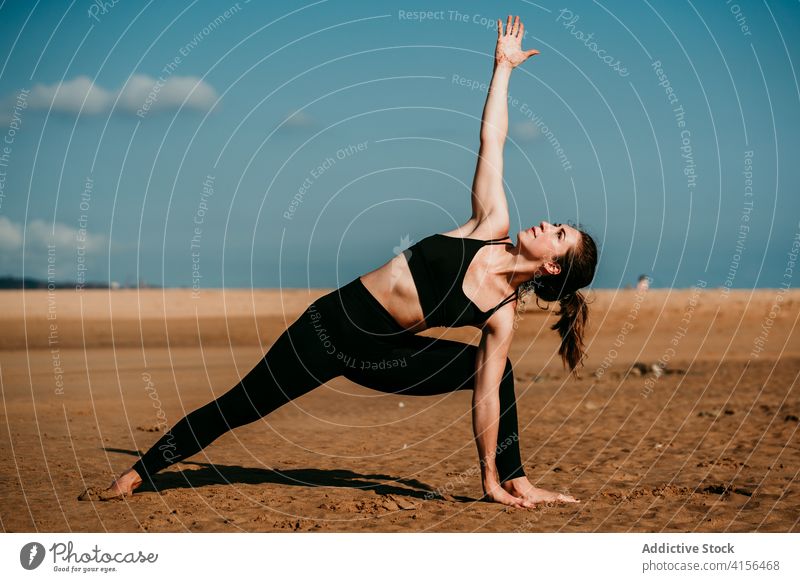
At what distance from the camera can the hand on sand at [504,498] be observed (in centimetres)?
690

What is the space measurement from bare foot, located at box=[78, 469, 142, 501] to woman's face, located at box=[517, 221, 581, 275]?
137 inches

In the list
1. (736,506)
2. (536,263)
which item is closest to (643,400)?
(736,506)

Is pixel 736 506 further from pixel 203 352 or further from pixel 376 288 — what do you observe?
pixel 203 352

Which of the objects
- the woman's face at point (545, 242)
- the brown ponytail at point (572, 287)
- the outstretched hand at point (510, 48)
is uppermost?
the outstretched hand at point (510, 48)

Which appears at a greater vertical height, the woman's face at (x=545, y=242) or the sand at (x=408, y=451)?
the woman's face at (x=545, y=242)

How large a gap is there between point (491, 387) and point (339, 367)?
1.15 m

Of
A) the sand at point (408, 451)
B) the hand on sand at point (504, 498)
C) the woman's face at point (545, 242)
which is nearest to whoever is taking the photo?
the woman's face at point (545, 242)

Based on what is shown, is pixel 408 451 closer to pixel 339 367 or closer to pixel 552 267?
pixel 339 367

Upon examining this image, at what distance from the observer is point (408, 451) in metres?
9.81

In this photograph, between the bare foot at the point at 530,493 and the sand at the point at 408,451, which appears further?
the bare foot at the point at 530,493

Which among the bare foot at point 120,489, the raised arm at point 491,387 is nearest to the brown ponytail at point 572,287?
the raised arm at point 491,387

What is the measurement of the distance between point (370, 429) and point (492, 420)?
505 centimetres

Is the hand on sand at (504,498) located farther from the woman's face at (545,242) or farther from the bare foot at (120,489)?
the bare foot at (120,489)

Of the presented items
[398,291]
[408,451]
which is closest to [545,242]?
[398,291]
